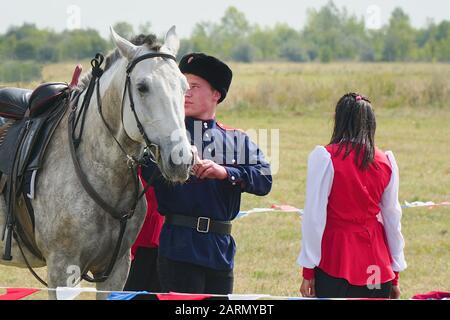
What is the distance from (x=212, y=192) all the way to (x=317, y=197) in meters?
0.62

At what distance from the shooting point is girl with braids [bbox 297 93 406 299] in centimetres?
483

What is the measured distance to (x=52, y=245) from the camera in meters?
5.14

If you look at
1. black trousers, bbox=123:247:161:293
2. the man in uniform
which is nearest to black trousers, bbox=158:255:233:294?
the man in uniform

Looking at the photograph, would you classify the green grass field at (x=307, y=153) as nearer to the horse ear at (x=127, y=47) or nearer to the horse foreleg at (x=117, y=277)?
the horse foreleg at (x=117, y=277)

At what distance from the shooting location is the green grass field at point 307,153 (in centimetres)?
874

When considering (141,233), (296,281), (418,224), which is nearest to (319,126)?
(418,224)

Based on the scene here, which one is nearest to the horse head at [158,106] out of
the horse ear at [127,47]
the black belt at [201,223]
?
the horse ear at [127,47]

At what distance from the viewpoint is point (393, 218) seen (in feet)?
16.4

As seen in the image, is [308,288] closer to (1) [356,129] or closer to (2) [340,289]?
(2) [340,289]

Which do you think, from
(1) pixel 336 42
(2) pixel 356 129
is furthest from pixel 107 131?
(1) pixel 336 42

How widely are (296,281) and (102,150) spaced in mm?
3876

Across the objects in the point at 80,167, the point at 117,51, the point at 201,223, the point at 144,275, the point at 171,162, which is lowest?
the point at 144,275

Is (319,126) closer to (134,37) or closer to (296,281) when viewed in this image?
(296,281)

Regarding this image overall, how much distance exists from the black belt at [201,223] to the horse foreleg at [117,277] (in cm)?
48
